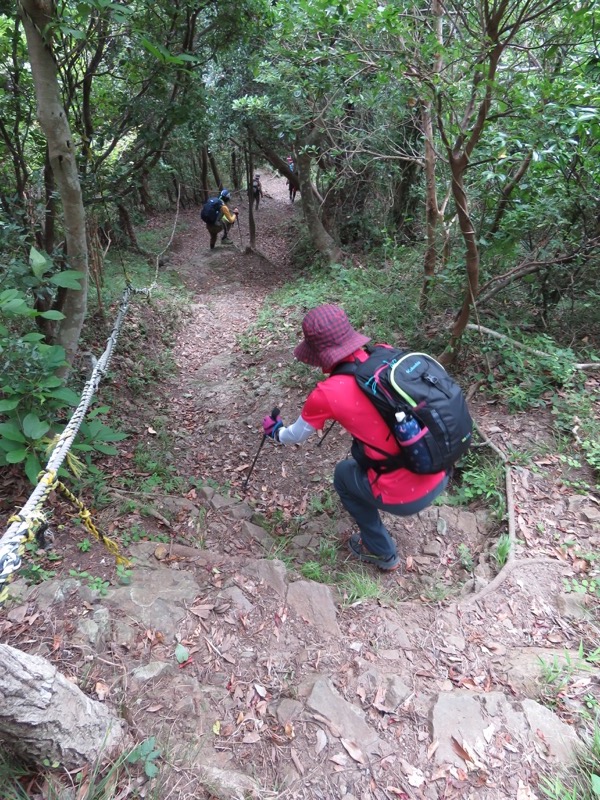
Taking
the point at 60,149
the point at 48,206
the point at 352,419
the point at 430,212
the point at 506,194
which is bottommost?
the point at 352,419

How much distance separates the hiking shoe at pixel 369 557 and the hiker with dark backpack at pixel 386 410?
26.7 inches

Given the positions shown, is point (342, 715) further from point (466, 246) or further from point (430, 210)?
point (430, 210)

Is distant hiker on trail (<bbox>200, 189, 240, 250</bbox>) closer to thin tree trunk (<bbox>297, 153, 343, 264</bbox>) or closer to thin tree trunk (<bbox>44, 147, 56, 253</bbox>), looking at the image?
thin tree trunk (<bbox>297, 153, 343, 264</bbox>)

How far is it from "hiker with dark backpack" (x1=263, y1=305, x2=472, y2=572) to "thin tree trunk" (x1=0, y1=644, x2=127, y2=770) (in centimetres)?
188

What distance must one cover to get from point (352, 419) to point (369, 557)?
1504 millimetres

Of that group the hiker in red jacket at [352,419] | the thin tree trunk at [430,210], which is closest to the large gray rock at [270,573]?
the hiker in red jacket at [352,419]

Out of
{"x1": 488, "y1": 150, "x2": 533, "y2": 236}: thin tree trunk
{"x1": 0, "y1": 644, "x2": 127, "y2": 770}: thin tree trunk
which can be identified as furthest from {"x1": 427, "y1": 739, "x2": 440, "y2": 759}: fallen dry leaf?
{"x1": 488, "y1": 150, "x2": 533, "y2": 236}: thin tree trunk

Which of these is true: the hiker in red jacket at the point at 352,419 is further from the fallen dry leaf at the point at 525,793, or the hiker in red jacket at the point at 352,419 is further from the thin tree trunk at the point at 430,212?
the thin tree trunk at the point at 430,212

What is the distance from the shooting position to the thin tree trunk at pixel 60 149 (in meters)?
3.08

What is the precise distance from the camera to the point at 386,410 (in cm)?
269

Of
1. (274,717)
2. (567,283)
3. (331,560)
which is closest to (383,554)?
(331,560)

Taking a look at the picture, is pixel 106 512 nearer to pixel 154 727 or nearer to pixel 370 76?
pixel 154 727

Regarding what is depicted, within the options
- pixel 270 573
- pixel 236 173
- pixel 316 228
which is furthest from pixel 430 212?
pixel 236 173

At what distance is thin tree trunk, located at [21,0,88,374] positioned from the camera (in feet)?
10.1
